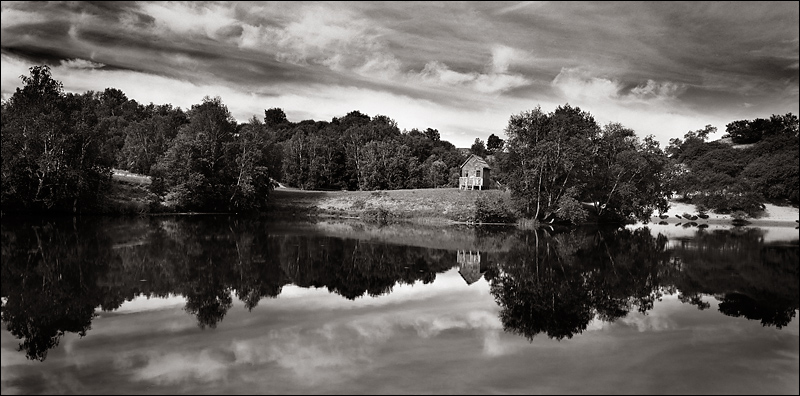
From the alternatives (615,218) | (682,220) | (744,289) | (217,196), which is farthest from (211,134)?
(682,220)

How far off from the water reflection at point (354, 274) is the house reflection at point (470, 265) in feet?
0.16

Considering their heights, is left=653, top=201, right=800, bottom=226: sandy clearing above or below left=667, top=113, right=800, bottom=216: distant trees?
below

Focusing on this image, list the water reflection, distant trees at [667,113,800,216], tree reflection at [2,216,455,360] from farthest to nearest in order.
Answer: distant trees at [667,113,800,216] → the water reflection → tree reflection at [2,216,455,360]

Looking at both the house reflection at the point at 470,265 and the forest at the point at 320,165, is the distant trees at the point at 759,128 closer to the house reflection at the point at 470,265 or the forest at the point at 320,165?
the forest at the point at 320,165

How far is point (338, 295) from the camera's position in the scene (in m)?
13.3

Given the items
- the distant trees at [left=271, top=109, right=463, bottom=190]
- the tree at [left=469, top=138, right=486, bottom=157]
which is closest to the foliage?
the tree at [left=469, top=138, right=486, bottom=157]

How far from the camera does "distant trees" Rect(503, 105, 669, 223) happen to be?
138 feet

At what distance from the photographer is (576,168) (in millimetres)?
43938

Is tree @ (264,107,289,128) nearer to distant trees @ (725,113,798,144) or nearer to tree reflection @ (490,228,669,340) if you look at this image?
distant trees @ (725,113,798,144)

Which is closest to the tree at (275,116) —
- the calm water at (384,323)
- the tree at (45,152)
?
the tree at (45,152)

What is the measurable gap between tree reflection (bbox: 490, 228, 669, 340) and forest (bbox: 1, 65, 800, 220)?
59.9ft

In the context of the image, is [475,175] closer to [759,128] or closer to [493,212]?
[493,212]

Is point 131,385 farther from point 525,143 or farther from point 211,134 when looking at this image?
point 211,134

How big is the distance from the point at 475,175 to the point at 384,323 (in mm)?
54068
